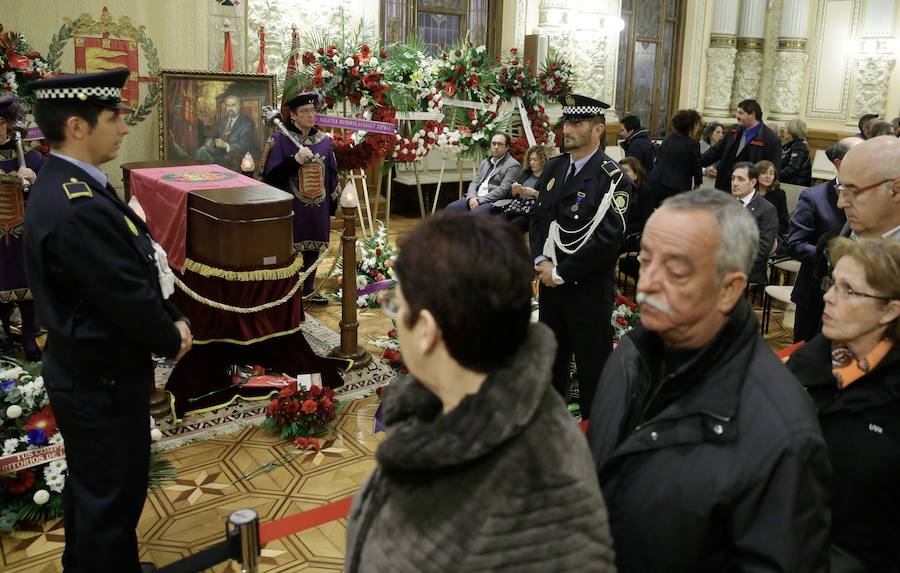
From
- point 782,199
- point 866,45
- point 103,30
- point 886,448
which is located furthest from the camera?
point 866,45

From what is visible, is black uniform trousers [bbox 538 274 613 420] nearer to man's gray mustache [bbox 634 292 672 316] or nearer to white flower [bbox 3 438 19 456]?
man's gray mustache [bbox 634 292 672 316]

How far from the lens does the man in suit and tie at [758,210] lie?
570cm

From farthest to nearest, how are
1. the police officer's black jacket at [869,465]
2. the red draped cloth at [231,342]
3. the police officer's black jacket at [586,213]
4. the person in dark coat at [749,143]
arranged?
the person in dark coat at [749,143] → the red draped cloth at [231,342] → the police officer's black jacket at [586,213] → the police officer's black jacket at [869,465]

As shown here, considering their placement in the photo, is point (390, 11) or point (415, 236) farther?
point (390, 11)

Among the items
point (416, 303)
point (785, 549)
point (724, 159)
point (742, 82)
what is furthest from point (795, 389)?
point (742, 82)

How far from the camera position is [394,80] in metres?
7.18

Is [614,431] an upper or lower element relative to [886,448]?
upper

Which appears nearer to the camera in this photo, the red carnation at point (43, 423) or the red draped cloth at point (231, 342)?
the red carnation at point (43, 423)

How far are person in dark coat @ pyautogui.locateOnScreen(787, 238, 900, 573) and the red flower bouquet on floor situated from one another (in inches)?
108

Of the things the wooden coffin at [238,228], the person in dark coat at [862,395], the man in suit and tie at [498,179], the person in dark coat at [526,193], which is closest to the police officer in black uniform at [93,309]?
the wooden coffin at [238,228]

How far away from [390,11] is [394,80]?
3257mm

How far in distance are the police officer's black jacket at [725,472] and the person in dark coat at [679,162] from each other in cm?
631

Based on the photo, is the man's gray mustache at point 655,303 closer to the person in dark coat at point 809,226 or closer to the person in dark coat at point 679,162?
the person in dark coat at point 809,226

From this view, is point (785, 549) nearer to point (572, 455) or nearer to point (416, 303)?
point (572, 455)
